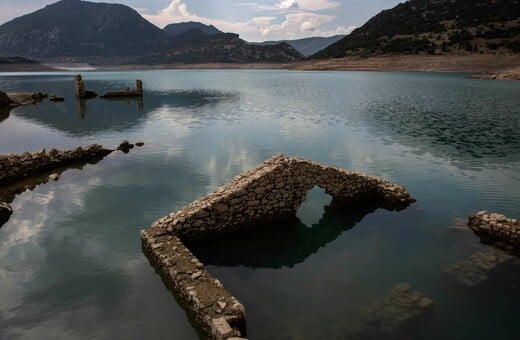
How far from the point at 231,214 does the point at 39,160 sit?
17639mm

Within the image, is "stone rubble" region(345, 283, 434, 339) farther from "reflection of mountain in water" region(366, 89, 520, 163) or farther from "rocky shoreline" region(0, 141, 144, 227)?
"reflection of mountain in water" region(366, 89, 520, 163)

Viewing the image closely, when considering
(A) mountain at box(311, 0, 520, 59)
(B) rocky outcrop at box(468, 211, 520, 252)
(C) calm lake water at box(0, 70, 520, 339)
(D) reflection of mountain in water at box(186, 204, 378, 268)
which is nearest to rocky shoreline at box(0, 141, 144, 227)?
(C) calm lake water at box(0, 70, 520, 339)

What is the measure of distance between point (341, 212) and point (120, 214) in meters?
11.0

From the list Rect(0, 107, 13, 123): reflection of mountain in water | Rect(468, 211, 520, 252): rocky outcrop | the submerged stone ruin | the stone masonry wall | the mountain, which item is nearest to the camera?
the submerged stone ruin

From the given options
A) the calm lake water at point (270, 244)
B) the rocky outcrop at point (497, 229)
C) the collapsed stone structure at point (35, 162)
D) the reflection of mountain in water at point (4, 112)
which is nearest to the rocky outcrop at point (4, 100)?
the reflection of mountain in water at point (4, 112)

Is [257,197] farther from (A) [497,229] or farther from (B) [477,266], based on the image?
(A) [497,229]

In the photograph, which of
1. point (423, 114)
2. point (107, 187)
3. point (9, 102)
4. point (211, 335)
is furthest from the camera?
point (9, 102)

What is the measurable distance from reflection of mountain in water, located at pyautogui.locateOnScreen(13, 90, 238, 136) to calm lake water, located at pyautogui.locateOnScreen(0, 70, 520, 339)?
631cm

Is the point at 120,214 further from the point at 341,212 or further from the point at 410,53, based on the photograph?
the point at 410,53

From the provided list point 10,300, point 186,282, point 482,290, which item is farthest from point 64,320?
point 482,290

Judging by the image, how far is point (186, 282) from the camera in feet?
40.0

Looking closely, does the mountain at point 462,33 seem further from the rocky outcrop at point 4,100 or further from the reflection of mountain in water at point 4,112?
the reflection of mountain in water at point 4,112

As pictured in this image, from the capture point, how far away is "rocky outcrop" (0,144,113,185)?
24370 millimetres

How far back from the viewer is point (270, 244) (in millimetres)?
16484
